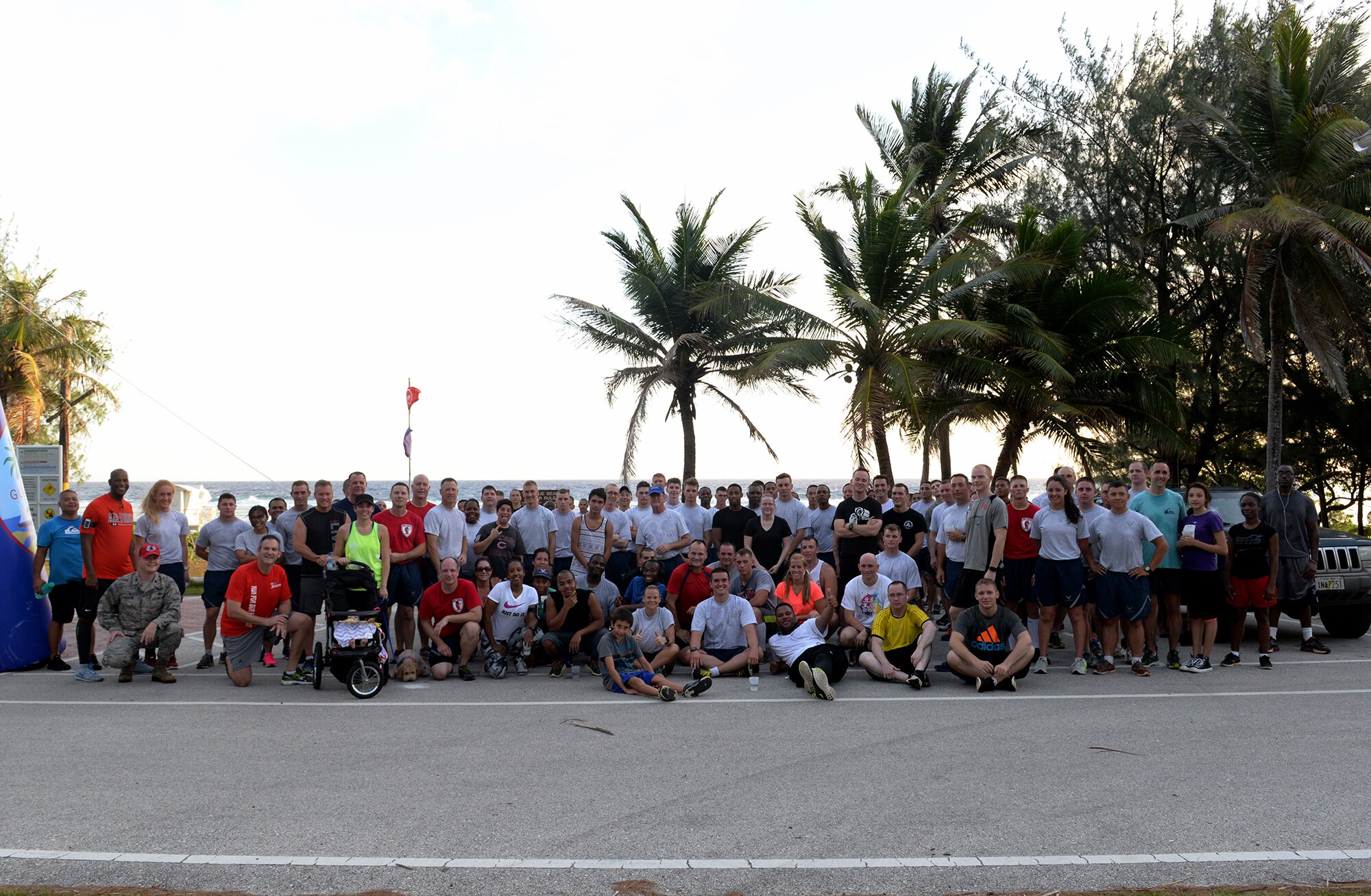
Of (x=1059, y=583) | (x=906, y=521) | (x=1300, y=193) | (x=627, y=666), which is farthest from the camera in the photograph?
(x=1300, y=193)

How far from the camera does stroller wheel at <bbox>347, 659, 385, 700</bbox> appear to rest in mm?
8914

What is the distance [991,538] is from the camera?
33.7 ft

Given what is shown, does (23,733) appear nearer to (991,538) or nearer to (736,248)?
(991,538)

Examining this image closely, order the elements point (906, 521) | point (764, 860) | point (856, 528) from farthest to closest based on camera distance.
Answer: point (906, 521) → point (856, 528) → point (764, 860)

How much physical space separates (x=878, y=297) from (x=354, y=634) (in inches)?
503

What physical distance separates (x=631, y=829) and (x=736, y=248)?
68.1ft

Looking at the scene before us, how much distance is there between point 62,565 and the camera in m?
10.4

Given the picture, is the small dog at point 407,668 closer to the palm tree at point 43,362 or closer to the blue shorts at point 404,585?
the blue shorts at point 404,585

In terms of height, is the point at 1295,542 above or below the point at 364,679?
above

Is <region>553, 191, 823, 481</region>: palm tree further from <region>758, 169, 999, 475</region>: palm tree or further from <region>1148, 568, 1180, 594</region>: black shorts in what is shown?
<region>1148, 568, 1180, 594</region>: black shorts

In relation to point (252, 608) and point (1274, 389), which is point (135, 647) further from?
point (1274, 389)

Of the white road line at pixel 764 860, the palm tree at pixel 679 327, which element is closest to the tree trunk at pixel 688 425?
the palm tree at pixel 679 327

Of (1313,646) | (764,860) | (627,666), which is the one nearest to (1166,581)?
(1313,646)

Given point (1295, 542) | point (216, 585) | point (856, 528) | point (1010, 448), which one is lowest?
point (216, 585)
